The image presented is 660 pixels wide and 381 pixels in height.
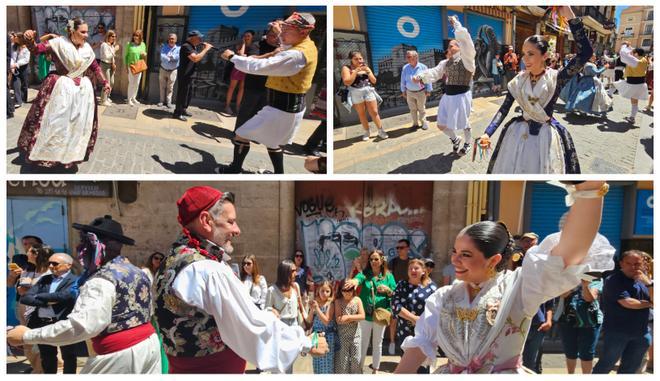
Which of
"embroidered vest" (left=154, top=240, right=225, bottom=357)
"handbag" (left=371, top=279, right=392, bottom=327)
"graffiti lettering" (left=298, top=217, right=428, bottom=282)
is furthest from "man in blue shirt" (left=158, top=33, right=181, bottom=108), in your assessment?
"graffiti lettering" (left=298, top=217, right=428, bottom=282)

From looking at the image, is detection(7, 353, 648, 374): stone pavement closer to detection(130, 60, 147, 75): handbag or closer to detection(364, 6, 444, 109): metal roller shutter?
detection(364, 6, 444, 109): metal roller shutter

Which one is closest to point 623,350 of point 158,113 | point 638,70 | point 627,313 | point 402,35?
point 627,313

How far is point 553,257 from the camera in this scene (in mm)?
2717

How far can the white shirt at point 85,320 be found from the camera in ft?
11.2

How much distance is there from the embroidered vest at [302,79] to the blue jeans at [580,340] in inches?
122

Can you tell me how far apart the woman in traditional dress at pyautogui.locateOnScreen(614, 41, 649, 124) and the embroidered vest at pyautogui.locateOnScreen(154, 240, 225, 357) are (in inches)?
157

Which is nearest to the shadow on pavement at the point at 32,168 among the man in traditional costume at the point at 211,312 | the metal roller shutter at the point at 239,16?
the metal roller shutter at the point at 239,16

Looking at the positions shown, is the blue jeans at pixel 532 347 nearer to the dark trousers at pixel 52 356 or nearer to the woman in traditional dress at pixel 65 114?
the dark trousers at pixel 52 356

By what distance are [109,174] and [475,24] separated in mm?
3345

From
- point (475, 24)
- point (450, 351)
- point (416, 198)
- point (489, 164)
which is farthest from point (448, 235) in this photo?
point (450, 351)

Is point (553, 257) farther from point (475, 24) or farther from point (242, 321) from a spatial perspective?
point (475, 24)

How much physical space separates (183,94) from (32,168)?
148 centimetres

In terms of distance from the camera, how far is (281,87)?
5328 millimetres

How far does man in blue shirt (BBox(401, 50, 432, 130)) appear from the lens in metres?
5.34
